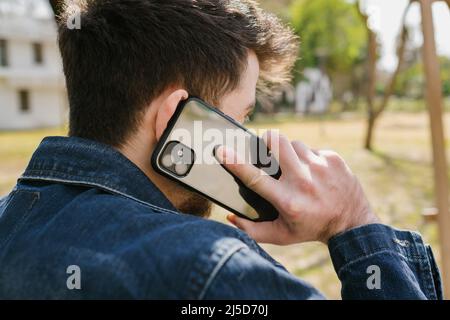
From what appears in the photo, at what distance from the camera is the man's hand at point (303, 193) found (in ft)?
3.52

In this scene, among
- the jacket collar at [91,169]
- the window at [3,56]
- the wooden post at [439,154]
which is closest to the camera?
the jacket collar at [91,169]

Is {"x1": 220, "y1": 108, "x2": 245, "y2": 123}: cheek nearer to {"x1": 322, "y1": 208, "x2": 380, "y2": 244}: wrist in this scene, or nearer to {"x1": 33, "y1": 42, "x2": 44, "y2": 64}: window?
{"x1": 322, "y1": 208, "x2": 380, "y2": 244}: wrist

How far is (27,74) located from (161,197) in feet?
85.8

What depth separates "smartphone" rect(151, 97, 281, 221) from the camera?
104 cm

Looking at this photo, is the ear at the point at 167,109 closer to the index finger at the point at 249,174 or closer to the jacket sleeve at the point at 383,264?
the index finger at the point at 249,174

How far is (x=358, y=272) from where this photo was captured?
1.02 m

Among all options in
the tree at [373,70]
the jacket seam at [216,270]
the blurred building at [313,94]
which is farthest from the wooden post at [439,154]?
the blurred building at [313,94]

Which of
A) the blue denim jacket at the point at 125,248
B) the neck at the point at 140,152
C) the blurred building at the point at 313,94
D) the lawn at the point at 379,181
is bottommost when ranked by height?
the blurred building at the point at 313,94

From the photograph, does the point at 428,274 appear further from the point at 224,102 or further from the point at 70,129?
the point at 70,129

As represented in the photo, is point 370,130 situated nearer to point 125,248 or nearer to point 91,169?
point 91,169

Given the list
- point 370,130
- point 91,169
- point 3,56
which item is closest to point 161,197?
point 91,169

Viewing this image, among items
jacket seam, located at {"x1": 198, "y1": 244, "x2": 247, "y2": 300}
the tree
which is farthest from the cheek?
the tree

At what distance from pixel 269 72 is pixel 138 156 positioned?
487 millimetres

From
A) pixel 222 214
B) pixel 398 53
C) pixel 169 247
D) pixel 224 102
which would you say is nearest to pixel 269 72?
pixel 224 102
